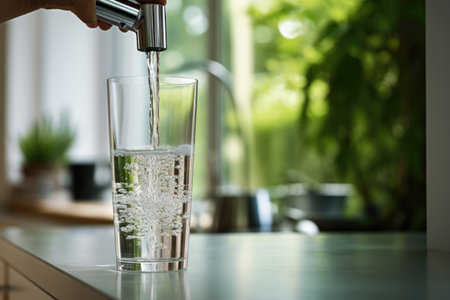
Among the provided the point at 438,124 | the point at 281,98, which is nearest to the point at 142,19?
the point at 438,124

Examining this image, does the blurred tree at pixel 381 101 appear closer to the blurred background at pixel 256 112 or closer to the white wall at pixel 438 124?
Answer: the blurred background at pixel 256 112

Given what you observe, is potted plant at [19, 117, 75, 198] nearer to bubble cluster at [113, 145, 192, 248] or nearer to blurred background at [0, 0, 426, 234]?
blurred background at [0, 0, 426, 234]

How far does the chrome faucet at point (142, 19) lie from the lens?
53 cm

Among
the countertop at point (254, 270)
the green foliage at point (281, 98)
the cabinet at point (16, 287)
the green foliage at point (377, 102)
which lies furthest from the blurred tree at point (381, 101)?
the cabinet at point (16, 287)

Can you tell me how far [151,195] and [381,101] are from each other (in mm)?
1235

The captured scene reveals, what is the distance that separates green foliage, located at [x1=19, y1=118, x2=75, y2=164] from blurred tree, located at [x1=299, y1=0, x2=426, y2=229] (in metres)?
2.03

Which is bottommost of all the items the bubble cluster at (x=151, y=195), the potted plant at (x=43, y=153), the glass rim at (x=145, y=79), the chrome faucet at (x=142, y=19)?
the potted plant at (x=43, y=153)

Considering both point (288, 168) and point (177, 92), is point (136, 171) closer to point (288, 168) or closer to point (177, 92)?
point (177, 92)

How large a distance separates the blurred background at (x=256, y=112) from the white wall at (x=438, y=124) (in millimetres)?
757

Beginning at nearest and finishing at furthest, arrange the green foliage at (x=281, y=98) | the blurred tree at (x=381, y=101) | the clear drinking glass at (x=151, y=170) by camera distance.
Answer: the clear drinking glass at (x=151, y=170)
the blurred tree at (x=381, y=101)
the green foliage at (x=281, y=98)

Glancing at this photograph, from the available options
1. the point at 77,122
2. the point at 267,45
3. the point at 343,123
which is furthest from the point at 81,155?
the point at 343,123

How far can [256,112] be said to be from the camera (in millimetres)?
2852

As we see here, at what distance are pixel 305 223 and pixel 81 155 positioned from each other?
8.31 feet

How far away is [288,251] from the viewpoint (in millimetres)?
635
